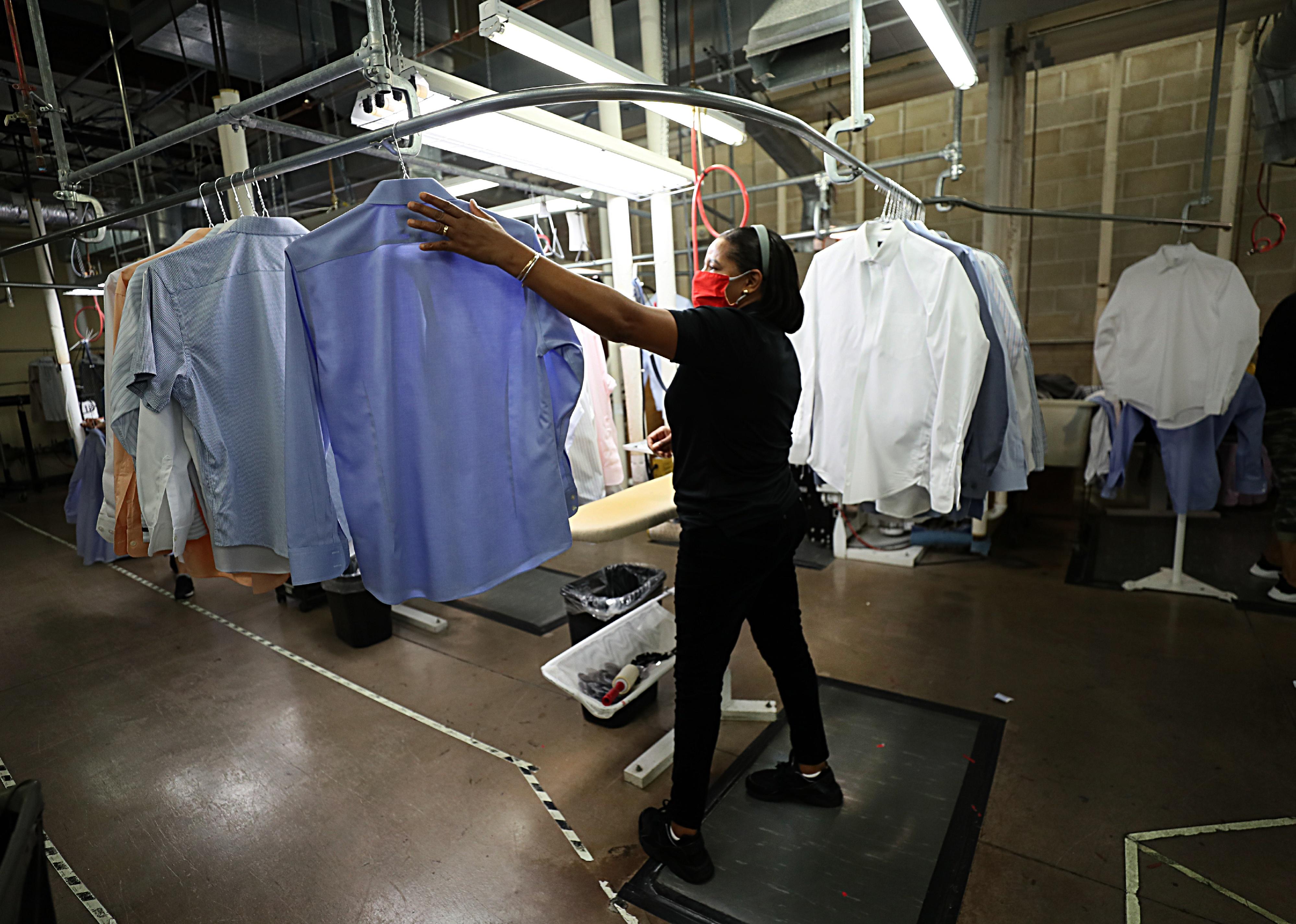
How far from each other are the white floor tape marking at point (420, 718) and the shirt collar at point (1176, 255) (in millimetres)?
3671

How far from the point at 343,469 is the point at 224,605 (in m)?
3.52

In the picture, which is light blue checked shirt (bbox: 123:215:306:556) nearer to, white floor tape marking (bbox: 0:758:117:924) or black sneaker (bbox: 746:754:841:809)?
white floor tape marking (bbox: 0:758:117:924)

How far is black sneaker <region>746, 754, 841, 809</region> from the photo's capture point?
2.14m

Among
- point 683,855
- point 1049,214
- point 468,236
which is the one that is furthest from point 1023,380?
point 468,236

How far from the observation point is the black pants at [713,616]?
171cm

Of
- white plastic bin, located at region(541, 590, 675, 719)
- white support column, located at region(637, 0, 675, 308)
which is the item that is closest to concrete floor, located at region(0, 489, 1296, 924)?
white plastic bin, located at region(541, 590, 675, 719)

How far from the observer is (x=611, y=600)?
288 centimetres

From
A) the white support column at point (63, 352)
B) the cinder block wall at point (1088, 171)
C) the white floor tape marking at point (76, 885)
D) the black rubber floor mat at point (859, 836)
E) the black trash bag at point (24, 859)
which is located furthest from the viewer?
the white support column at point (63, 352)

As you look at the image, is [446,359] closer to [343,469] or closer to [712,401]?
[343,469]

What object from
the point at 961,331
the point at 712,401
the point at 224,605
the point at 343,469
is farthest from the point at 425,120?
the point at 224,605

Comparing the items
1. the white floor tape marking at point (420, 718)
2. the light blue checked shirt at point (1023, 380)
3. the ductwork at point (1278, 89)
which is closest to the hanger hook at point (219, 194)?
the white floor tape marking at point (420, 718)

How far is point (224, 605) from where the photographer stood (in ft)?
13.8

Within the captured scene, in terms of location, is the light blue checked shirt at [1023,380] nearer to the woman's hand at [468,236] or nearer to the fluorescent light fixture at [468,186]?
the woman's hand at [468,236]

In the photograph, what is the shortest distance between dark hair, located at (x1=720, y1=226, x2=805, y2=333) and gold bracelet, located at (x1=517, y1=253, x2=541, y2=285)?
0.52 metres
